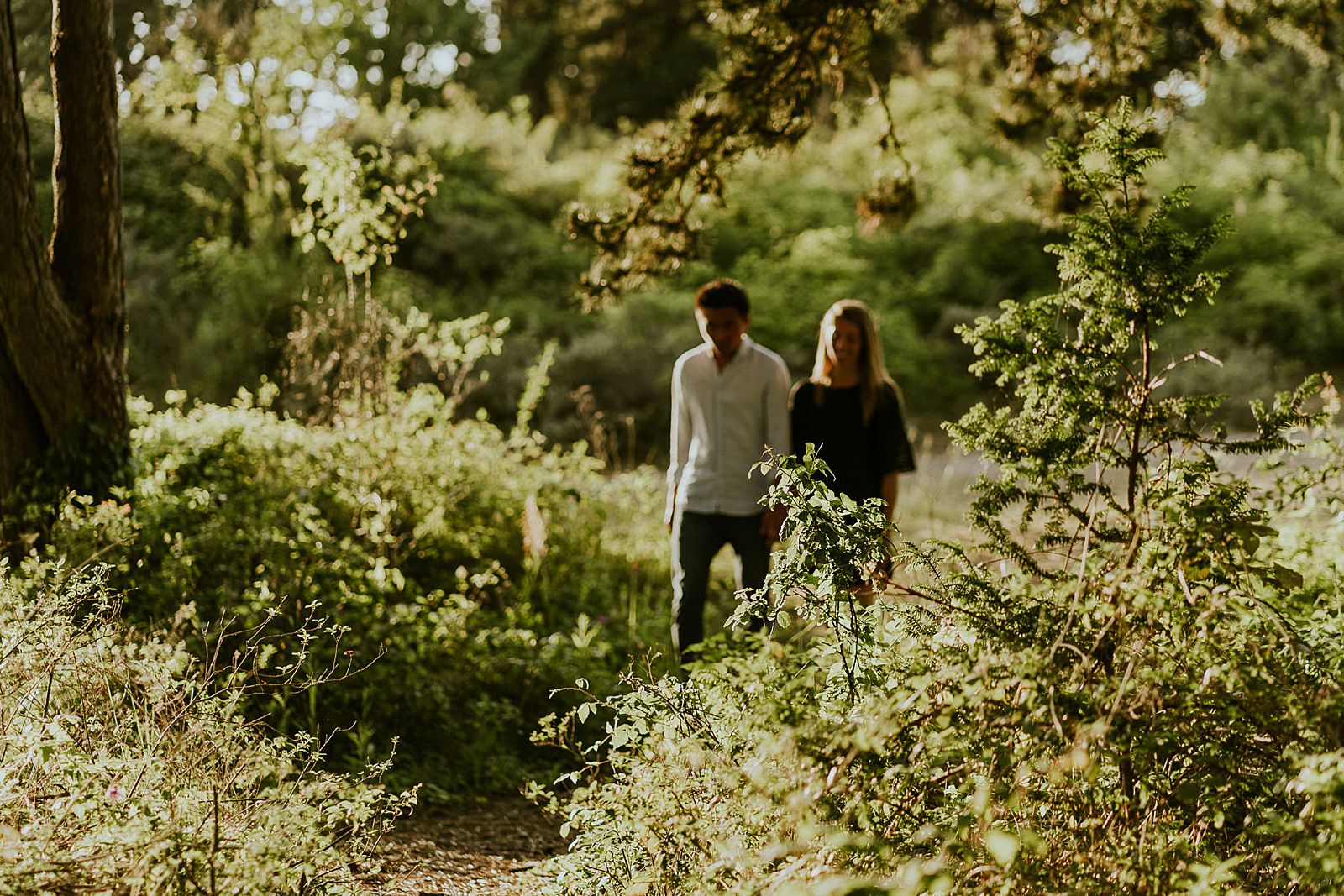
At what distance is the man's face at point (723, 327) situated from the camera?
4613mm

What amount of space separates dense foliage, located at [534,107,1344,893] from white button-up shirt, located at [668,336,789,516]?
168cm

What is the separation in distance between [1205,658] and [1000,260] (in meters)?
14.9

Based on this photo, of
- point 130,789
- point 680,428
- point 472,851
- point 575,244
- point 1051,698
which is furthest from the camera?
point 575,244

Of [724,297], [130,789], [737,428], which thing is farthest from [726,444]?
[130,789]

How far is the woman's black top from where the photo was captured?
15.4 ft

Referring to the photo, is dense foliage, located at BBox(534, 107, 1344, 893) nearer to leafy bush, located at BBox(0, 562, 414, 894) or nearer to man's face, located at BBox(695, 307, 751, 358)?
Result: leafy bush, located at BBox(0, 562, 414, 894)

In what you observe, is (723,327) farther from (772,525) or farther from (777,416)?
(772,525)

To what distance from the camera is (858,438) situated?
4.69 m

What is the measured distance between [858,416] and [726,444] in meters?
0.59

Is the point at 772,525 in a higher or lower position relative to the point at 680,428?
lower

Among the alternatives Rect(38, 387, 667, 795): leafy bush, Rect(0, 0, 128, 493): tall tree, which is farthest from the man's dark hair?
Rect(0, 0, 128, 493): tall tree

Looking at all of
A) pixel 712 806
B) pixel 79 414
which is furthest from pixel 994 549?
pixel 79 414

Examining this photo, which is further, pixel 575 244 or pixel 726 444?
pixel 575 244

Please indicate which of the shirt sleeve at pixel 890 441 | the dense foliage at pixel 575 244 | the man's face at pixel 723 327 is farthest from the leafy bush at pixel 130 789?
the dense foliage at pixel 575 244
